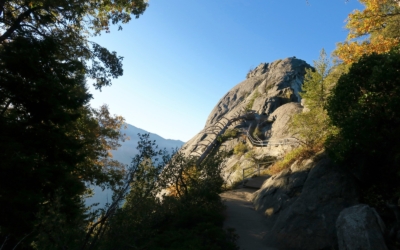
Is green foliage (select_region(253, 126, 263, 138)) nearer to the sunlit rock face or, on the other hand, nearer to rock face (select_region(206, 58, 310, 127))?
the sunlit rock face

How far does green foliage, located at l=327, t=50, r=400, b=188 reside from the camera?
943cm

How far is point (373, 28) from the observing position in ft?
47.5

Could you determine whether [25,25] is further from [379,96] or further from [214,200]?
[379,96]

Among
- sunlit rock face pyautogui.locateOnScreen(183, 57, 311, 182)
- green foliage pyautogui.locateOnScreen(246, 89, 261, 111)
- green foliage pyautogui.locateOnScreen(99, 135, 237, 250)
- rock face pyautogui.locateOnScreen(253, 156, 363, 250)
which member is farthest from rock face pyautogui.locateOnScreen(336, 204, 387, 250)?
green foliage pyautogui.locateOnScreen(246, 89, 261, 111)

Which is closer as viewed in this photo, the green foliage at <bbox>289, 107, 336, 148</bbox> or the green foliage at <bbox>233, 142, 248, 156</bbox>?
the green foliage at <bbox>289, 107, 336, 148</bbox>

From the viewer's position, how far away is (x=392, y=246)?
7883mm

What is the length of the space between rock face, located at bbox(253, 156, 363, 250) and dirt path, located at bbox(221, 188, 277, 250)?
44 cm

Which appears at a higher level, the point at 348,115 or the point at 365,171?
the point at 348,115

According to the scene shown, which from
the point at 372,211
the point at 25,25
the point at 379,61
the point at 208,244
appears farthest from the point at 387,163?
the point at 25,25

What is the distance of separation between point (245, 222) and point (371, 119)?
22.6 feet

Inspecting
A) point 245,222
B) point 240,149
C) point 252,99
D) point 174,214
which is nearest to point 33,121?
point 174,214

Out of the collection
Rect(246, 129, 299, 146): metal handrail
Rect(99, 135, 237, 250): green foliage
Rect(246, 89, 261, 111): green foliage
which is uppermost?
Rect(246, 89, 261, 111): green foliage

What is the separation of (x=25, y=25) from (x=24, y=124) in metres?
3.78

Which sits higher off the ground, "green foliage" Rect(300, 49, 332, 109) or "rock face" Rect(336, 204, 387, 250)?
"green foliage" Rect(300, 49, 332, 109)
